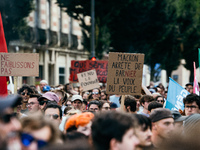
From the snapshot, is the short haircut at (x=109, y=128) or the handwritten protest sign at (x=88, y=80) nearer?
the short haircut at (x=109, y=128)

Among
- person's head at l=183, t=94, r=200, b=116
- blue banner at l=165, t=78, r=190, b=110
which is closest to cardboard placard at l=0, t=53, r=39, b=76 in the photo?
blue banner at l=165, t=78, r=190, b=110

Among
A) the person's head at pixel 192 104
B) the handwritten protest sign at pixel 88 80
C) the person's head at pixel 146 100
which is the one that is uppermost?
the person's head at pixel 192 104

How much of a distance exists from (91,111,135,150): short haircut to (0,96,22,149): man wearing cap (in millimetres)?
669

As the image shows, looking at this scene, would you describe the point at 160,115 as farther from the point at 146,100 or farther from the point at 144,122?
the point at 146,100

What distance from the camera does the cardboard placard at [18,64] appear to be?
337 inches

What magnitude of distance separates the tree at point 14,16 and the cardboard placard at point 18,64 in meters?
13.6

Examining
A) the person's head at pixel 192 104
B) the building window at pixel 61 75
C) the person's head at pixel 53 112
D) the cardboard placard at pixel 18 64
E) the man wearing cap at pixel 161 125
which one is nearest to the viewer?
the man wearing cap at pixel 161 125

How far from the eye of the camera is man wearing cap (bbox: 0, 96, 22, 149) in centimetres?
252

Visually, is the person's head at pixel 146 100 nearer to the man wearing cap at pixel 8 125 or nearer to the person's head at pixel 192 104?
the person's head at pixel 192 104

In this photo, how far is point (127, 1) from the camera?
2925cm

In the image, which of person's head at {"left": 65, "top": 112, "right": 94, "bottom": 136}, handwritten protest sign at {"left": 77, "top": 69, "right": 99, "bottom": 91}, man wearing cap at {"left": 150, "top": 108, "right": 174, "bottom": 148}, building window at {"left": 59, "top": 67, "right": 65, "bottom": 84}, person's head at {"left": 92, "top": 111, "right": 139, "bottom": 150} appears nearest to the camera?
person's head at {"left": 92, "top": 111, "right": 139, "bottom": 150}

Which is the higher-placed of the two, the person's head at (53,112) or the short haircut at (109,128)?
the short haircut at (109,128)

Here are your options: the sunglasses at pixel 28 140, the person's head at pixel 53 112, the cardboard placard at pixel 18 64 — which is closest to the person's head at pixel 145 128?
the person's head at pixel 53 112

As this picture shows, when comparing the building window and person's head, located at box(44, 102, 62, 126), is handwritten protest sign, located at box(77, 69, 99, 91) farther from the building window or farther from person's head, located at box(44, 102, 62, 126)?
the building window
